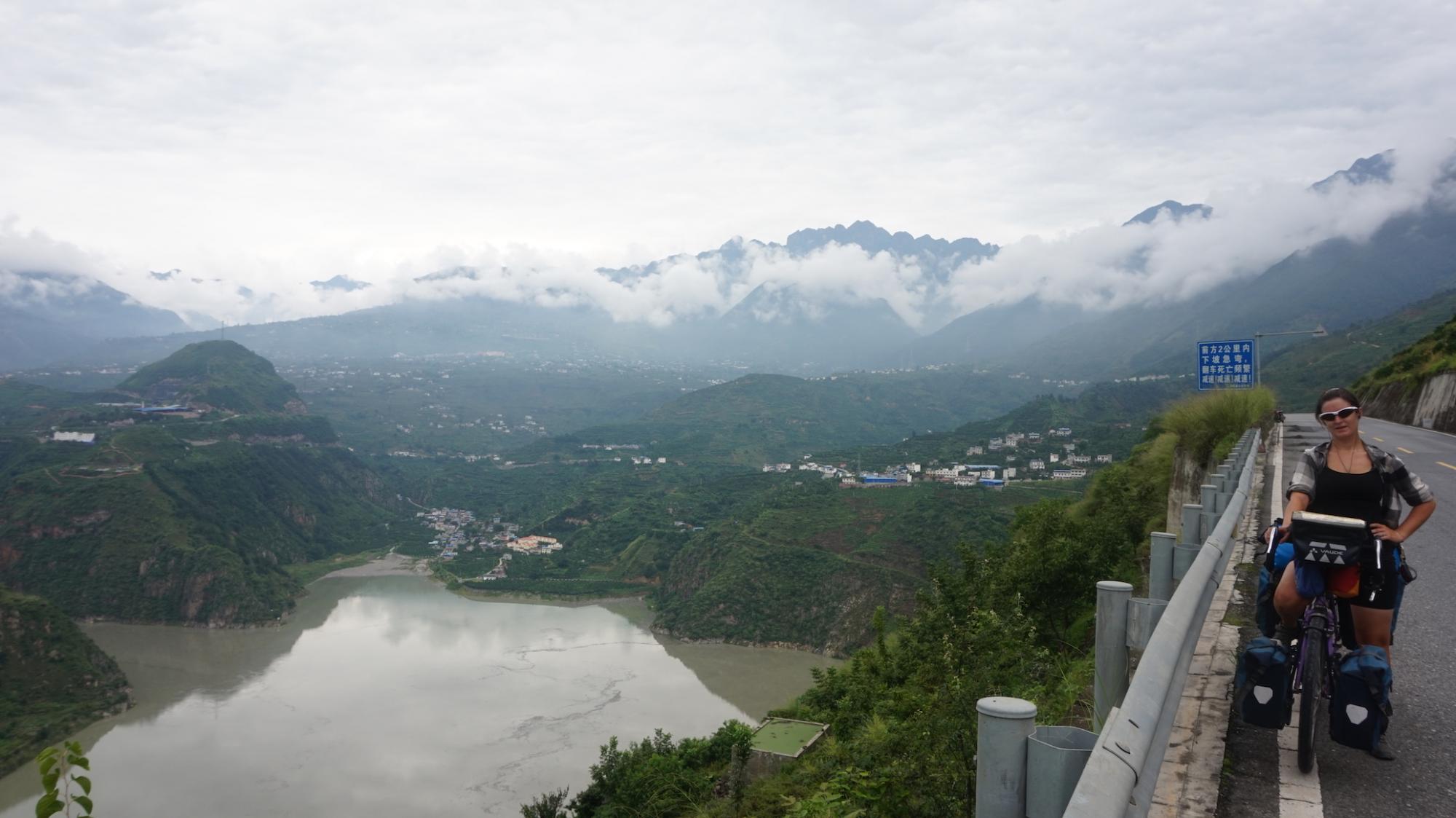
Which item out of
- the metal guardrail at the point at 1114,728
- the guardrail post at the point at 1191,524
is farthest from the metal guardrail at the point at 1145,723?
the guardrail post at the point at 1191,524

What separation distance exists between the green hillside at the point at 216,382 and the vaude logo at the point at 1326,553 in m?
122

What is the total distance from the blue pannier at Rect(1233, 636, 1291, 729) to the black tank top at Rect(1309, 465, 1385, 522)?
2.78ft

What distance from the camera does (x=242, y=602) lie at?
192ft

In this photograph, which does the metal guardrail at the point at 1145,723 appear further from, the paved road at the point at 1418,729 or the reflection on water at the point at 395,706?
the reflection on water at the point at 395,706

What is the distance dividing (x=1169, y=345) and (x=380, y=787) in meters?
165

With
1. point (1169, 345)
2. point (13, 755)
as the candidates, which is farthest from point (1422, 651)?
point (1169, 345)

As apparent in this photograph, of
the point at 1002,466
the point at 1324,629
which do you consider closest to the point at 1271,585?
the point at 1324,629

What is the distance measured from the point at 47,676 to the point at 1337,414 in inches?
2063

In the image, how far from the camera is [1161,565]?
369cm

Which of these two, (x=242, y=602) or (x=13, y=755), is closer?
(x=13, y=755)

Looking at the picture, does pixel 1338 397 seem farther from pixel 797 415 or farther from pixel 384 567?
pixel 797 415

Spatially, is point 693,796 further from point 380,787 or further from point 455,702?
point 455,702

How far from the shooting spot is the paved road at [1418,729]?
110 inches

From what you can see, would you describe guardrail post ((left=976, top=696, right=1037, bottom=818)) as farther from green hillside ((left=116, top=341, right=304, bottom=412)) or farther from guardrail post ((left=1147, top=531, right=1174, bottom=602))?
green hillside ((left=116, top=341, right=304, bottom=412))
